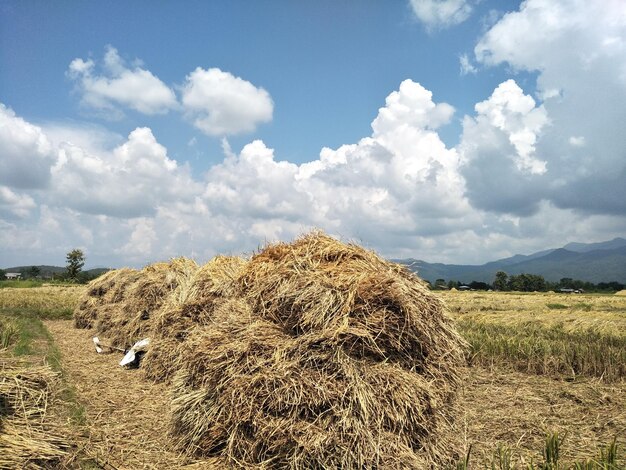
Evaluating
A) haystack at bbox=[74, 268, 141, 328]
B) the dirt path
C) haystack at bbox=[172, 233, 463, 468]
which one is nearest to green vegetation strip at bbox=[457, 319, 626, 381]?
haystack at bbox=[172, 233, 463, 468]

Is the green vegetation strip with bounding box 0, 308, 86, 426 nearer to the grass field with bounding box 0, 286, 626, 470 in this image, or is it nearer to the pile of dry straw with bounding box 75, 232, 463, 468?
the grass field with bounding box 0, 286, 626, 470

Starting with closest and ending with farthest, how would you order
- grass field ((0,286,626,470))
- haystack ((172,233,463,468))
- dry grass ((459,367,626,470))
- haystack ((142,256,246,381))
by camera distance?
1. haystack ((172,233,463,468))
2. grass field ((0,286,626,470))
3. dry grass ((459,367,626,470))
4. haystack ((142,256,246,381))

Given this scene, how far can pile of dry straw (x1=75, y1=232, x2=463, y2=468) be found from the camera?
195 inches

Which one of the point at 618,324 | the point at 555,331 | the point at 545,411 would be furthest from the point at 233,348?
the point at 618,324

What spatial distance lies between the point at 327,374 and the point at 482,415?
11.2ft

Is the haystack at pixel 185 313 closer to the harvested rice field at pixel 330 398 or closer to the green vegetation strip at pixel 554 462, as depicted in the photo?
the harvested rice field at pixel 330 398

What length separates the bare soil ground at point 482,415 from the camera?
5645mm

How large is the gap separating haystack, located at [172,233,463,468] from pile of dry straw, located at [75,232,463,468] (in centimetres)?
1

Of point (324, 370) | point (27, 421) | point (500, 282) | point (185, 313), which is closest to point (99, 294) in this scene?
point (185, 313)

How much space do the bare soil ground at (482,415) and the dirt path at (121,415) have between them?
0.01m

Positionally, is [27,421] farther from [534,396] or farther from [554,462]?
[534,396]

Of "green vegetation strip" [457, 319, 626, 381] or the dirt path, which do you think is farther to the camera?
"green vegetation strip" [457, 319, 626, 381]

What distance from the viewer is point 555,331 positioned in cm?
1433

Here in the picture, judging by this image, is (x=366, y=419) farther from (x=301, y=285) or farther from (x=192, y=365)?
(x=192, y=365)
